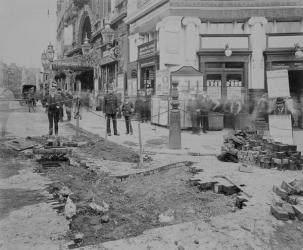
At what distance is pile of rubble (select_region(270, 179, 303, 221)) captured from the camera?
4.95m

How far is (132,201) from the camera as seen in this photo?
6.07m

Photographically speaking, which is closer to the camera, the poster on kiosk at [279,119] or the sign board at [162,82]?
the poster on kiosk at [279,119]

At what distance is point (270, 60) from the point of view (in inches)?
661

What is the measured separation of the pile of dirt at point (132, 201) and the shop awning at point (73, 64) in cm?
2286

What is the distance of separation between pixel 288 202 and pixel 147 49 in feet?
48.6

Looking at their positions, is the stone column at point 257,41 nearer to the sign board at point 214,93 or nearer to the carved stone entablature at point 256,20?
the carved stone entablature at point 256,20

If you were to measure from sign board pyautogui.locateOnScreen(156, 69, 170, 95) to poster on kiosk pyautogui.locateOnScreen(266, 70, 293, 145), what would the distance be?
4.61 metres

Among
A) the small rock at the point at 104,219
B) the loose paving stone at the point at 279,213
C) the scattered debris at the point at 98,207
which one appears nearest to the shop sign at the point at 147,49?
the scattered debris at the point at 98,207

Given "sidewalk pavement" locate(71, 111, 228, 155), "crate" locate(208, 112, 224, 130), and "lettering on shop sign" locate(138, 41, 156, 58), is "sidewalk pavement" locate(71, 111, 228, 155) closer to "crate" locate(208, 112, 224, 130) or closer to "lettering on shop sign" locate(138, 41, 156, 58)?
"crate" locate(208, 112, 224, 130)

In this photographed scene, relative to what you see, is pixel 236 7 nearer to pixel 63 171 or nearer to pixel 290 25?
pixel 290 25

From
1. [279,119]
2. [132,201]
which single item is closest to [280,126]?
[279,119]

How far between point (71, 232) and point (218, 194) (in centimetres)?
271

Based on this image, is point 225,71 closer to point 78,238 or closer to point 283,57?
point 283,57

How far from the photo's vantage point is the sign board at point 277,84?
1271 centimetres
